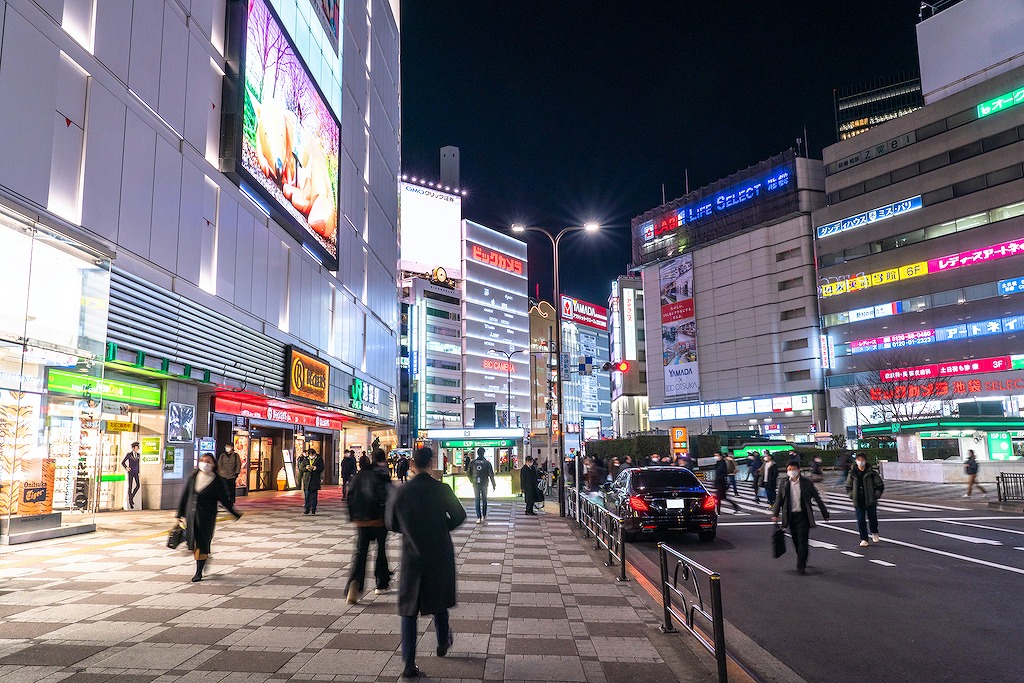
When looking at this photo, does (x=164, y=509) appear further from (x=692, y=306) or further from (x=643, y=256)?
(x=643, y=256)

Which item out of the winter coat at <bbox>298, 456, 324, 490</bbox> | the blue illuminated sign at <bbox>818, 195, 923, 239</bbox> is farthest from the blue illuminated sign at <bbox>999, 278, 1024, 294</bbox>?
the winter coat at <bbox>298, 456, 324, 490</bbox>

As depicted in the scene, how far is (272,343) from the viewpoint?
84.5 ft

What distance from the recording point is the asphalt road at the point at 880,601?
5.95 meters

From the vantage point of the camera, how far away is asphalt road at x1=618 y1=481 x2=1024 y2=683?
5953 millimetres

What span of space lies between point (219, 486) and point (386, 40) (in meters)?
45.9

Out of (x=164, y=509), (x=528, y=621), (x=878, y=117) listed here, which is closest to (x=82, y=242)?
(x=164, y=509)

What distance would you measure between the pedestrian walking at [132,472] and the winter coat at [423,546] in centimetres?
1648

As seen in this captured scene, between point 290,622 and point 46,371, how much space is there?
9.94 m

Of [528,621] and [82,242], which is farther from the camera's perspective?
[82,242]

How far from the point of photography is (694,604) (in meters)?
6.19

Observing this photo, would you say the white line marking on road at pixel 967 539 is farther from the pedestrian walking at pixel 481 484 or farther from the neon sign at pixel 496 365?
the neon sign at pixel 496 365

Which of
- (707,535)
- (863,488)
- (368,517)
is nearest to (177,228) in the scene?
(368,517)

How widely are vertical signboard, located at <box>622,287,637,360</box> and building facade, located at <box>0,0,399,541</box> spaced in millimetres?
82811

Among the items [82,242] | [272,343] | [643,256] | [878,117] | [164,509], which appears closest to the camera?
[82,242]
